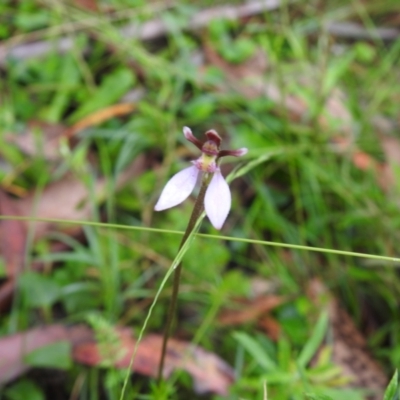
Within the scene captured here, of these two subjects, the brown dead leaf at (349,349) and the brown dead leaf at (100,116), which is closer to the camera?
the brown dead leaf at (349,349)

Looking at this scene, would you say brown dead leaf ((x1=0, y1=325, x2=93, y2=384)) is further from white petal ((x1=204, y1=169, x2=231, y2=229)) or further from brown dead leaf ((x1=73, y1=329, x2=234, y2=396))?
white petal ((x1=204, y1=169, x2=231, y2=229))

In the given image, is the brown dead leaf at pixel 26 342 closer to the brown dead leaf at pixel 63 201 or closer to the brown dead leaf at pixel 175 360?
the brown dead leaf at pixel 175 360

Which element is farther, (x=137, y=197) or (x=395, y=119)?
(x=395, y=119)

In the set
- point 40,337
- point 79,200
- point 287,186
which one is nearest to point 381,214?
point 287,186

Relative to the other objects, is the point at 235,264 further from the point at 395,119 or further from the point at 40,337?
the point at 395,119

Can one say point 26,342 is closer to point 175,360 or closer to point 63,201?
point 175,360

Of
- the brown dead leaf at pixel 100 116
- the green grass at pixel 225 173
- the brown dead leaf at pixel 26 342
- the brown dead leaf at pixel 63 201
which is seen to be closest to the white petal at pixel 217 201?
the green grass at pixel 225 173

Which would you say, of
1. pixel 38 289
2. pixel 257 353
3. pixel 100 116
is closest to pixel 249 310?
pixel 257 353
